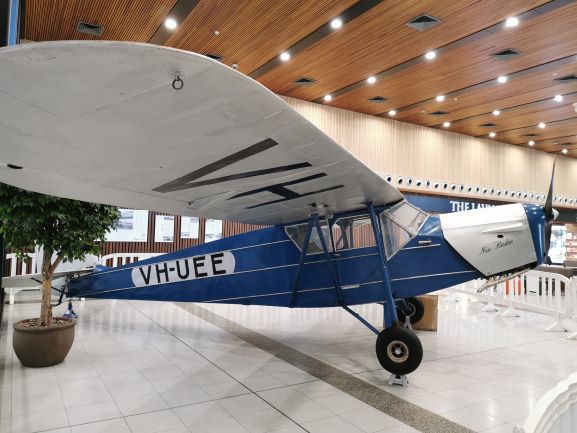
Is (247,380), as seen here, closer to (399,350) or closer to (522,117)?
(399,350)

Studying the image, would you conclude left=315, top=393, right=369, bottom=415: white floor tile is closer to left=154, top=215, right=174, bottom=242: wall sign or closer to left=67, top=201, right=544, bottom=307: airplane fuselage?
left=67, top=201, right=544, bottom=307: airplane fuselage

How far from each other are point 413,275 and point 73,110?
418 centimetres

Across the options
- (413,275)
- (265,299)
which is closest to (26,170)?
(265,299)

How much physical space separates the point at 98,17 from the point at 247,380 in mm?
6614

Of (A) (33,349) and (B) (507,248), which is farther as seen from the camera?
(B) (507,248)

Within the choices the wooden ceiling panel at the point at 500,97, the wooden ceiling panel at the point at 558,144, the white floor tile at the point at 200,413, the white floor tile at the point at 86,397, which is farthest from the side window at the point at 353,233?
the wooden ceiling panel at the point at 558,144

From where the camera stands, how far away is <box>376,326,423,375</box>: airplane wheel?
13.1ft

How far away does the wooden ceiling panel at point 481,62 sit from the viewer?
6984 millimetres

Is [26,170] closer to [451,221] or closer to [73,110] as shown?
[73,110]

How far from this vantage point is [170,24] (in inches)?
275

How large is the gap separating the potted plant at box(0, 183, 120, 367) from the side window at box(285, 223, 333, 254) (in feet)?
8.11

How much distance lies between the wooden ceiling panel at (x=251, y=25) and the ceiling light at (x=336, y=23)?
0.36 ft

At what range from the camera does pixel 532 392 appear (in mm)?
3908

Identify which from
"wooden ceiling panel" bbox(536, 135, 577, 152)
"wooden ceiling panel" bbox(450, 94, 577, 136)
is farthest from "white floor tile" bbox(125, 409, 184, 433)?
"wooden ceiling panel" bbox(536, 135, 577, 152)
